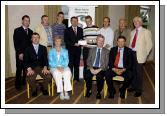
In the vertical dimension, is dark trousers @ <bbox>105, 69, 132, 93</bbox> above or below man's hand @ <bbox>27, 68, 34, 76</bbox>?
below

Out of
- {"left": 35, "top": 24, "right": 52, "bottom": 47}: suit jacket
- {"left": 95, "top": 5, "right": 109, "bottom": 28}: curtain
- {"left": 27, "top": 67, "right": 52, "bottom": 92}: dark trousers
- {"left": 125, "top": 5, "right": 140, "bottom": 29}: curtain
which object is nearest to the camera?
{"left": 27, "top": 67, "right": 52, "bottom": 92}: dark trousers

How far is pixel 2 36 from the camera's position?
4711mm

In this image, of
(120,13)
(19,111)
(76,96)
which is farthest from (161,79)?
(120,13)

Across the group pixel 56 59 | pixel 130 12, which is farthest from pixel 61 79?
pixel 130 12

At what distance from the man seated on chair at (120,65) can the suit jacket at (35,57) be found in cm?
121

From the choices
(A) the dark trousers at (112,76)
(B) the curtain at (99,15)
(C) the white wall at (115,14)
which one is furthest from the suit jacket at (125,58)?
(C) the white wall at (115,14)

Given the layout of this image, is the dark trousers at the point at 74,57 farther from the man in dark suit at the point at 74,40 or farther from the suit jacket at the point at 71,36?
the suit jacket at the point at 71,36

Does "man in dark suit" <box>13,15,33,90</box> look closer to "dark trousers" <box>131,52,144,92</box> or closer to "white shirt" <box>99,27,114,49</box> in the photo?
"white shirt" <box>99,27,114,49</box>

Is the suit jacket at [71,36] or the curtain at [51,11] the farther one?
the curtain at [51,11]

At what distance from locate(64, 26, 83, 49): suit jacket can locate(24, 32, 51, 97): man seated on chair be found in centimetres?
73

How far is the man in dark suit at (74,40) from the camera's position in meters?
6.37

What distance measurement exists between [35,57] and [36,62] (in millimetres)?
101

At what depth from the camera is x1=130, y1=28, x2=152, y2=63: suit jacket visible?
222 inches

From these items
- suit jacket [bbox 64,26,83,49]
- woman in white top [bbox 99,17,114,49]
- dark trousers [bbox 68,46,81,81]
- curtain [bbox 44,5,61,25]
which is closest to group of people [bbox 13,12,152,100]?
woman in white top [bbox 99,17,114,49]
